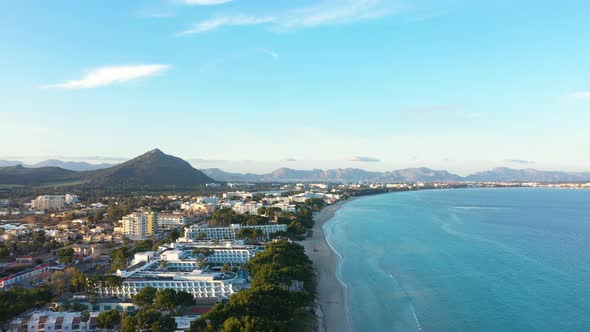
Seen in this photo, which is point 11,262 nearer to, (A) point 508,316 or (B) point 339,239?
(B) point 339,239

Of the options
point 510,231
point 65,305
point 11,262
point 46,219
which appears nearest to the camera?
point 65,305

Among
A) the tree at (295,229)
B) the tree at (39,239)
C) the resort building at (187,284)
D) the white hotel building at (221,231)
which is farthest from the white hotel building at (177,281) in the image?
the tree at (295,229)

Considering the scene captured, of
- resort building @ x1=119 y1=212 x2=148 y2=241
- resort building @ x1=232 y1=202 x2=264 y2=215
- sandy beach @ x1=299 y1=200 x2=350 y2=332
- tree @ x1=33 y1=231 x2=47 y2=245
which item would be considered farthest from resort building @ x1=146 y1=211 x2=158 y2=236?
resort building @ x1=232 y1=202 x2=264 y2=215

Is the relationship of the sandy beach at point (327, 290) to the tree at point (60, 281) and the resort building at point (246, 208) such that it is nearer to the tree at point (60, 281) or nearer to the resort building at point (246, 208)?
the tree at point (60, 281)

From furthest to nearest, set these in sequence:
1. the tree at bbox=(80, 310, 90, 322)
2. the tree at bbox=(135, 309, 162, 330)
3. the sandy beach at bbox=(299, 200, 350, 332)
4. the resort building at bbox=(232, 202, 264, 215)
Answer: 1. the resort building at bbox=(232, 202, 264, 215)
2. the sandy beach at bbox=(299, 200, 350, 332)
3. the tree at bbox=(80, 310, 90, 322)
4. the tree at bbox=(135, 309, 162, 330)

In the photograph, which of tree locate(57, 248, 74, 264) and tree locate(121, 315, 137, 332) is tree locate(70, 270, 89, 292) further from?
tree locate(57, 248, 74, 264)

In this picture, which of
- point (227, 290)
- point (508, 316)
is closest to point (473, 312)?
point (508, 316)

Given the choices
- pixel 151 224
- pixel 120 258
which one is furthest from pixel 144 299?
pixel 151 224
